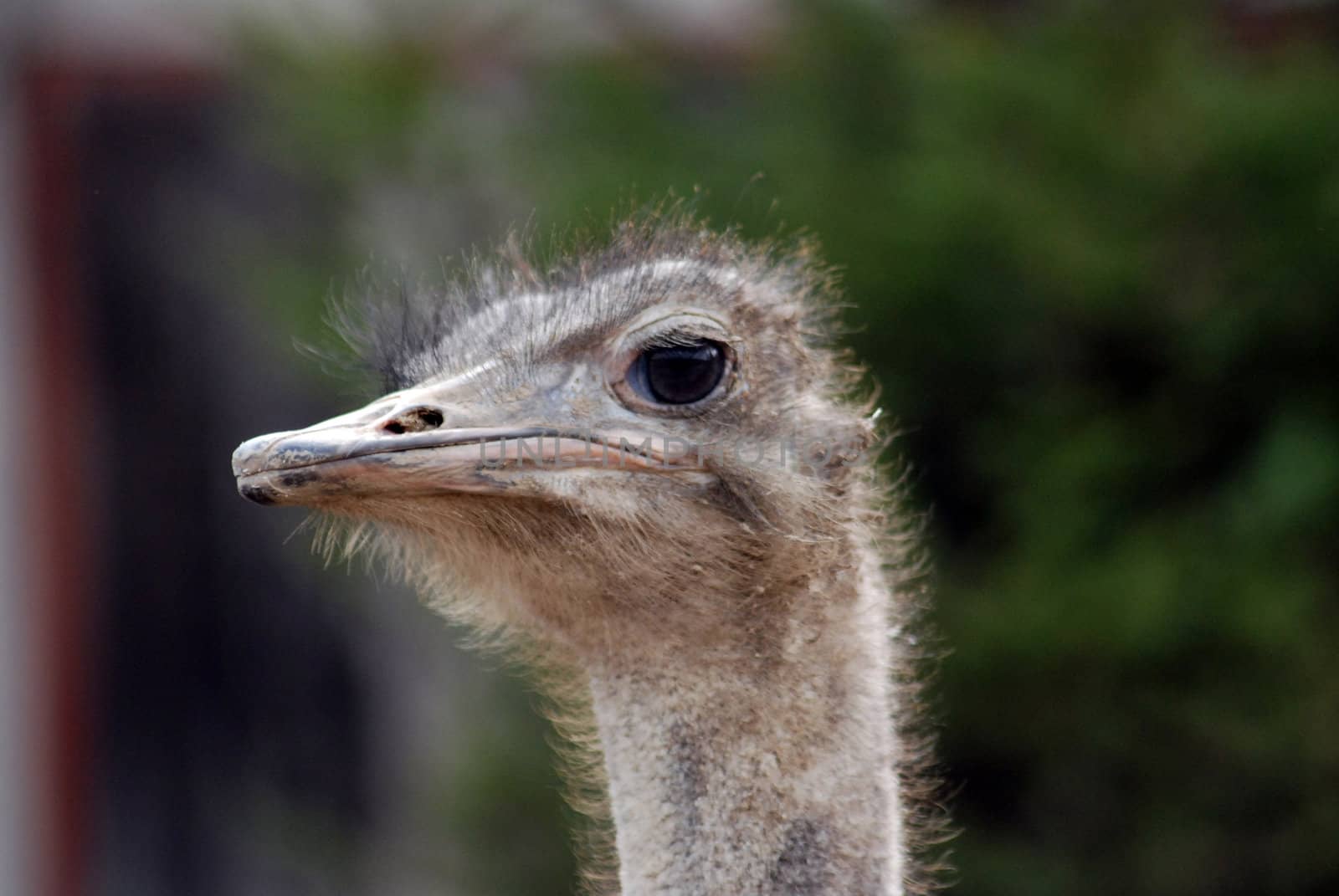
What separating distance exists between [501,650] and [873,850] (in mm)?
862

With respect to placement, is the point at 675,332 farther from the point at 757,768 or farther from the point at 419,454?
the point at 757,768

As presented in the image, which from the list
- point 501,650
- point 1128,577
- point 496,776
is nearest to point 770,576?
point 501,650

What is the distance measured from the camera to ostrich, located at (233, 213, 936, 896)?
78.2 inches

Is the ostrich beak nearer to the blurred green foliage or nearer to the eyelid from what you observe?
the eyelid

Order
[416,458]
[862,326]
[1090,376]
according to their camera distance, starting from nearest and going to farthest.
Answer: [416,458] → [862,326] → [1090,376]

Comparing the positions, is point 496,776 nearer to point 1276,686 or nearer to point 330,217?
point 330,217

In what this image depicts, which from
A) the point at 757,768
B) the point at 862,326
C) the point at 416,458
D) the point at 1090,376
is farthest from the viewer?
the point at 1090,376

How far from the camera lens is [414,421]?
192 cm

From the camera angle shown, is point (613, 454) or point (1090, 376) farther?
point (1090, 376)

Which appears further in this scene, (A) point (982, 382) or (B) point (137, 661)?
(B) point (137, 661)

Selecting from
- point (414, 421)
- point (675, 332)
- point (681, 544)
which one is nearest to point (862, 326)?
point (675, 332)

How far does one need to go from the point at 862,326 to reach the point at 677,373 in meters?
1.76

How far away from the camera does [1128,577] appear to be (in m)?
4.37

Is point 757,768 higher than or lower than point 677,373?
lower
